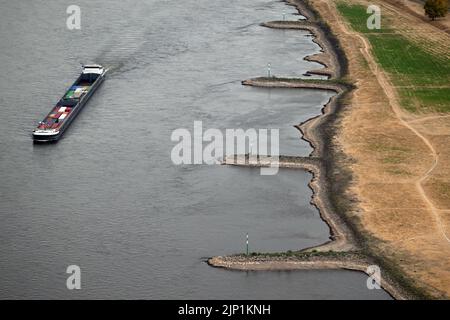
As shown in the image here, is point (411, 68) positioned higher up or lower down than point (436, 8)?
lower down

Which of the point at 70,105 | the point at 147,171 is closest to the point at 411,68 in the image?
the point at 70,105

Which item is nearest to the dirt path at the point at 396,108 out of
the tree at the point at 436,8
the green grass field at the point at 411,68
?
the green grass field at the point at 411,68

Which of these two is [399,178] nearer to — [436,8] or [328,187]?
[328,187]

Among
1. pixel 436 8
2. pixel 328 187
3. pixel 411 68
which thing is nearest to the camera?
pixel 328 187

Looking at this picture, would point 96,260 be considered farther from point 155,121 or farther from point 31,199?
point 155,121

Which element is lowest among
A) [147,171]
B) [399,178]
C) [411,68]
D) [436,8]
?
[147,171]

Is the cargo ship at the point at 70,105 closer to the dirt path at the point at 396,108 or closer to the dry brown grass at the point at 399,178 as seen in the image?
the dry brown grass at the point at 399,178

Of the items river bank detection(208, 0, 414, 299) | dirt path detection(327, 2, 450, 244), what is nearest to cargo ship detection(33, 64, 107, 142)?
river bank detection(208, 0, 414, 299)

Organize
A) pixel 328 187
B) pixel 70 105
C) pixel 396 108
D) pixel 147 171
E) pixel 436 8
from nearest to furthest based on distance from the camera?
pixel 328 187, pixel 147 171, pixel 396 108, pixel 70 105, pixel 436 8
